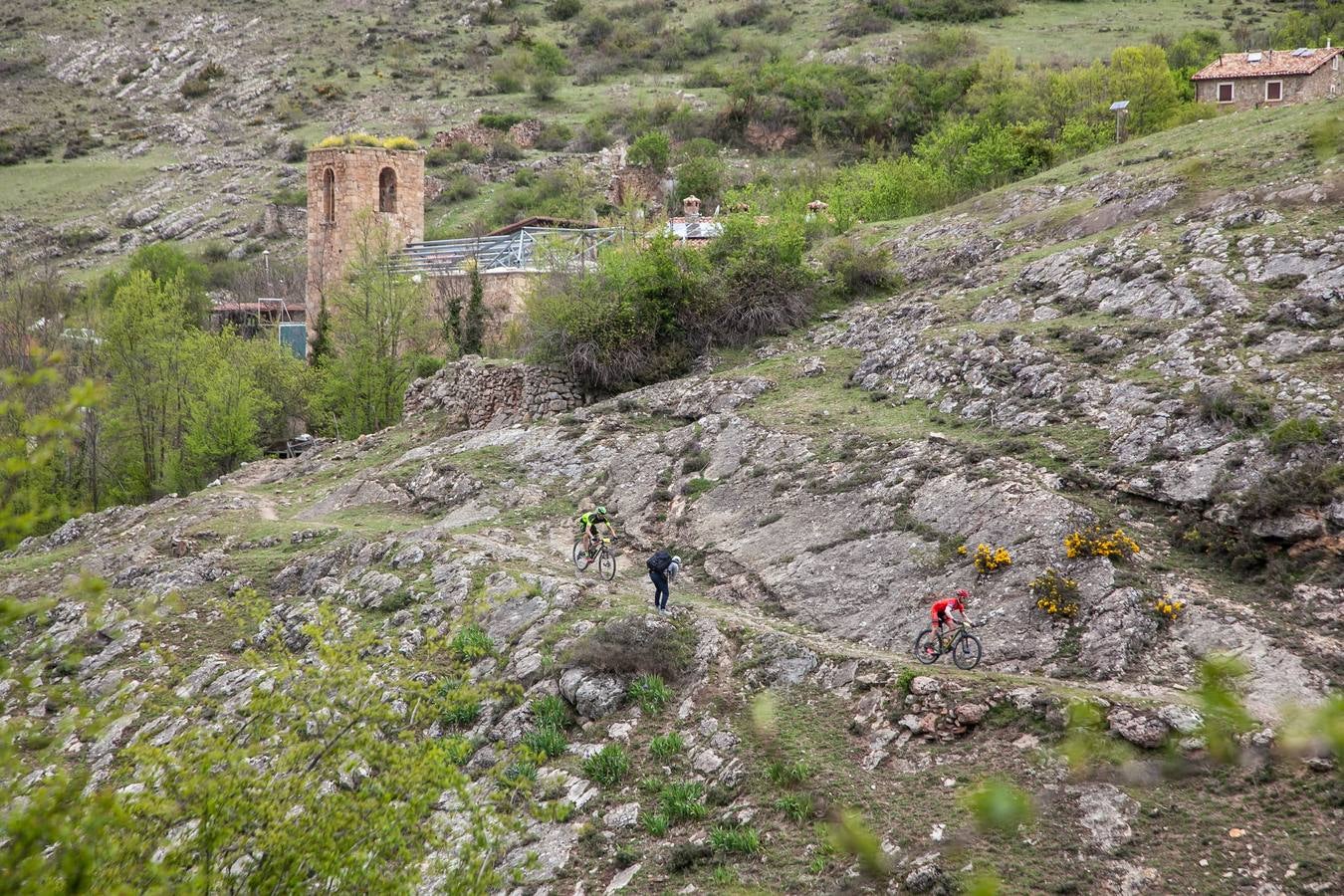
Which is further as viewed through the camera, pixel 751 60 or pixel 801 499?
pixel 751 60

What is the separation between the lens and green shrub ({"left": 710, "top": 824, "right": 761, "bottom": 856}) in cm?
1116

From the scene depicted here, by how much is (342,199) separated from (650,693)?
3760cm

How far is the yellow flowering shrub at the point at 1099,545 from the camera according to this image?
46.1ft

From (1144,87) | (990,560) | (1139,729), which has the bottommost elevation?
(1139,729)

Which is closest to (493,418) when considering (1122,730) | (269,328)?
(1122,730)

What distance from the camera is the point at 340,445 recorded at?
3066 cm

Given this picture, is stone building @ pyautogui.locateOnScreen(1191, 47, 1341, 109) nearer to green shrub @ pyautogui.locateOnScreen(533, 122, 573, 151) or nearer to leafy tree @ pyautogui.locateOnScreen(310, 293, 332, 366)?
leafy tree @ pyautogui.locateOnScreen(310, 293, 332, 366)

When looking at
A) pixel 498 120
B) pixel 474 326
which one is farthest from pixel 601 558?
pixel 498 120

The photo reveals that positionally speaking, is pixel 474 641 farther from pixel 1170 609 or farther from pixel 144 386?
pixel 144 386

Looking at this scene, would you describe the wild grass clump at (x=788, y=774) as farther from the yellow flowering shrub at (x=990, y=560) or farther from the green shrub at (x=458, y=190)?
the green shrub at (x=458, y=190)

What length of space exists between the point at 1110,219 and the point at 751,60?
6857 centimetres

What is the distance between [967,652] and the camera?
1343 cm

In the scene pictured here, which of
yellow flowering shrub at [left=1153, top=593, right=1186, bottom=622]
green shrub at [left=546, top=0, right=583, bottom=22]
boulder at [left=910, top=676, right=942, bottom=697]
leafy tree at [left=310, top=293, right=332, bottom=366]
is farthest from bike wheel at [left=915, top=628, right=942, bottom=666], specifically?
green shrub at [left=546, top=0, right=583, bottom=22]

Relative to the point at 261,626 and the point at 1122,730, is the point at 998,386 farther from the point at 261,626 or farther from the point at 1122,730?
the point at 261,626
